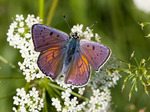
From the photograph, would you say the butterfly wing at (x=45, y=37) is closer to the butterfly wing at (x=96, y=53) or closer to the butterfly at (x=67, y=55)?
the butterfly at (x=67, y=55)

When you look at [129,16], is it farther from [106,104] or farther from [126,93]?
[106,104]

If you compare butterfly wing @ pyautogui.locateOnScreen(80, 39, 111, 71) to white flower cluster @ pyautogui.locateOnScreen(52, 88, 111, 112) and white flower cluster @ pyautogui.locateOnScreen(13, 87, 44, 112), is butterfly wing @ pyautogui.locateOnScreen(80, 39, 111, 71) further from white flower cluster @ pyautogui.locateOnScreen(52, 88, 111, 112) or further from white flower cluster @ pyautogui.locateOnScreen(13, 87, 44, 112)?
white flower cluster @ pyautogui.locateOnScreen(13, 87, 44, 112)

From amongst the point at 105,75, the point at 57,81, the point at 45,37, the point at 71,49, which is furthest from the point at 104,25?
the point at 45,37

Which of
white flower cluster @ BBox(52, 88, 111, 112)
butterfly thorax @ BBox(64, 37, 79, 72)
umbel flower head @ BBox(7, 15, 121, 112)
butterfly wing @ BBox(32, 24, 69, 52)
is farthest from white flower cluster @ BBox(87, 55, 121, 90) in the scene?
butterfly wing @ BBox(32, 24, 69, 52)

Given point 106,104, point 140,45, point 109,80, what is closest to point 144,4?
point 140,45

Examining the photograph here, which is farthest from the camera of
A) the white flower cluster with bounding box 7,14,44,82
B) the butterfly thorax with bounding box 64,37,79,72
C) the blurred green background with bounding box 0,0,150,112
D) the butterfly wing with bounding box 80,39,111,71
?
the blurred green background with bounding box 0,0,150,112

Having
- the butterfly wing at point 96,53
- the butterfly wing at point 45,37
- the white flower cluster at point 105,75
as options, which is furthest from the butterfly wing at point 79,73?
the white flower cluster at point 105,75
